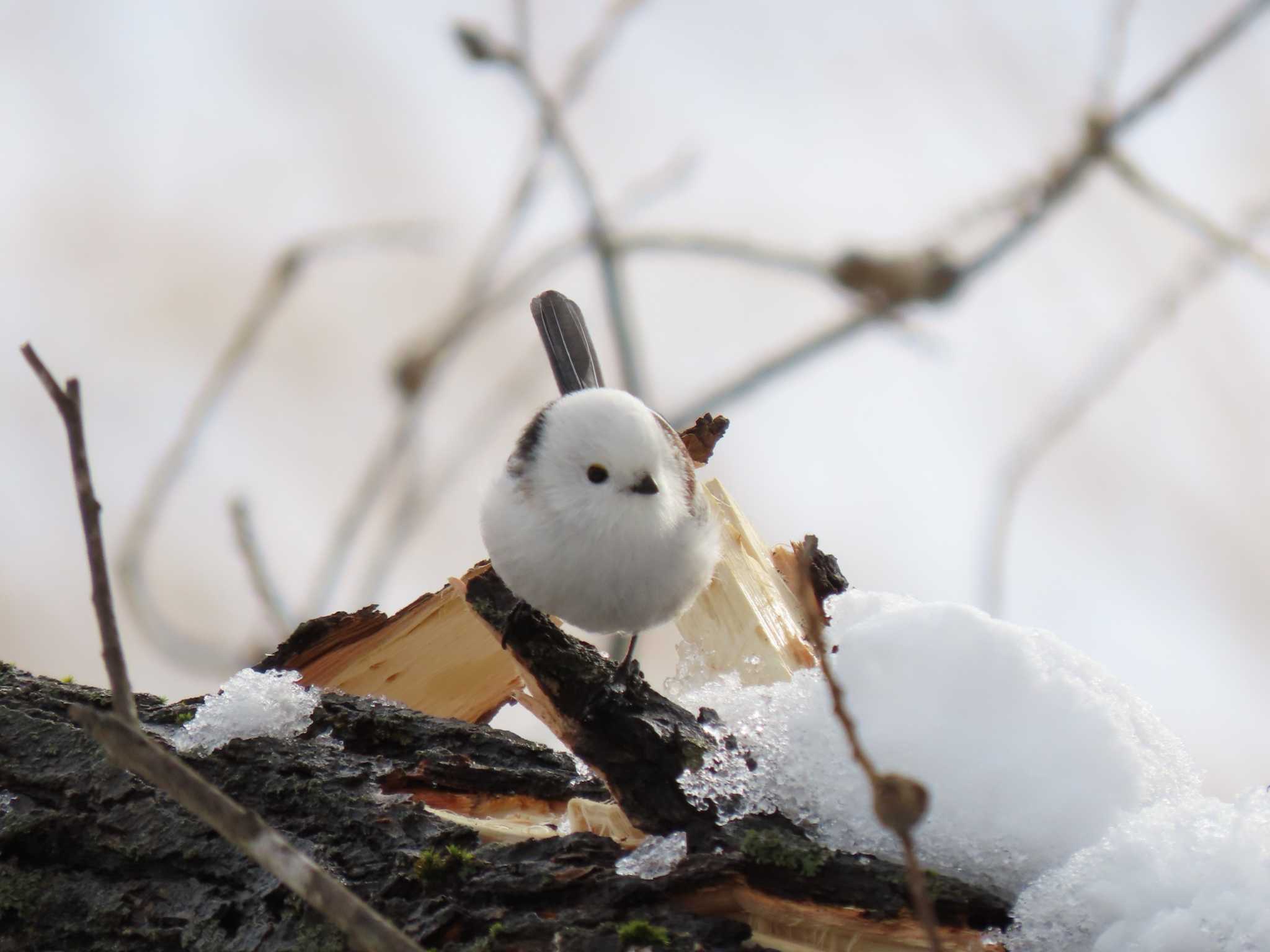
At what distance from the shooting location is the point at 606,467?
1.89 metres

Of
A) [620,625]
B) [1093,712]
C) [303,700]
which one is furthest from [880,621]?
[303,700]

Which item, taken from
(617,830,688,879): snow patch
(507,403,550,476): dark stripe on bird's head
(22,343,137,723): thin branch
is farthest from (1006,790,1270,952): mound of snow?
(507,403,550,476): dark stripe on bird's head

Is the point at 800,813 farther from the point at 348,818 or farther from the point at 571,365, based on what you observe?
the point at 571,365

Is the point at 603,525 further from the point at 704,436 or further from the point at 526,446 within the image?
the point at 704,436

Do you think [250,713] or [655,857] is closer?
[655,857]

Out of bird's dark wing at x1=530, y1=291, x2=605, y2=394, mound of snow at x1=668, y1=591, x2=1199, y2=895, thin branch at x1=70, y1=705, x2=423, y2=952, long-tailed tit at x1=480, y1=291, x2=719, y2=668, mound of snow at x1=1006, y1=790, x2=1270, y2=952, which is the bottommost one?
thin branch at x1=70, y1=705, x2=423, y2=952

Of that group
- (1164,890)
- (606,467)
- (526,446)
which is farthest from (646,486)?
(1164,890)

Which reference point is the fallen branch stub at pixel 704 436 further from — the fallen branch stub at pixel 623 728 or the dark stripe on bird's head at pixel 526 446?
the fallen branch stub at pixel 623 728

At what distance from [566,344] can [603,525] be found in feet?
2.54

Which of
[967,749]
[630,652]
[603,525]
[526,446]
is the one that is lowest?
[967,749]

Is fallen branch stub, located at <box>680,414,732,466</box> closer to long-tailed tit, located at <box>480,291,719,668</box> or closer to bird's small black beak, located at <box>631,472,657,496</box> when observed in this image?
long-tailed tit, located at <box>480,291,719,668</box>

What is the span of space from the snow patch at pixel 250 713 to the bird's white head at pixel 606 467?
0.48 meters

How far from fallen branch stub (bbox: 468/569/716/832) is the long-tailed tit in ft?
0.35

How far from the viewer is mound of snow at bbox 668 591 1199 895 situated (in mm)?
1379
